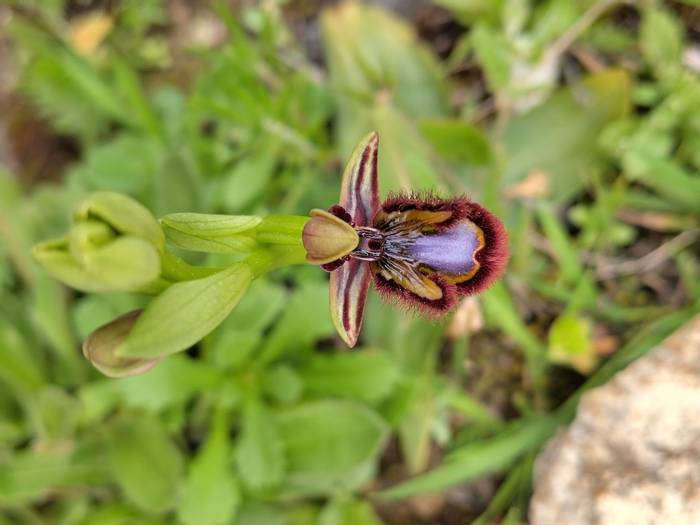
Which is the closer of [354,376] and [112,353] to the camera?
[112,353]

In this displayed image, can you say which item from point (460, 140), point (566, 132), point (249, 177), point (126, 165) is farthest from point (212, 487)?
point (566, 132)

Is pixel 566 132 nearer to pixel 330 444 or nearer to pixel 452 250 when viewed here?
pixel 330 444

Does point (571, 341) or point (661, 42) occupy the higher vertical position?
point (661, 42)

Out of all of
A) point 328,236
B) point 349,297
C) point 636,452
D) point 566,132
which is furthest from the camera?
point 566,132

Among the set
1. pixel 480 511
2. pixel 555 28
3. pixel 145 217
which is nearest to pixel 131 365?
pixel 145 217

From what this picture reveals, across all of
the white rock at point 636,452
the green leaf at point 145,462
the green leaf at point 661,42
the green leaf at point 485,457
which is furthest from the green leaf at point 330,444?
the green leaf at point 661,42

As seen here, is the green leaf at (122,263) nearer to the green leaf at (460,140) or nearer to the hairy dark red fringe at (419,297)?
the hairy dark red fringe at (419,297)

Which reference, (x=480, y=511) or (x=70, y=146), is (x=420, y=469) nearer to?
(x=480, y=511)
